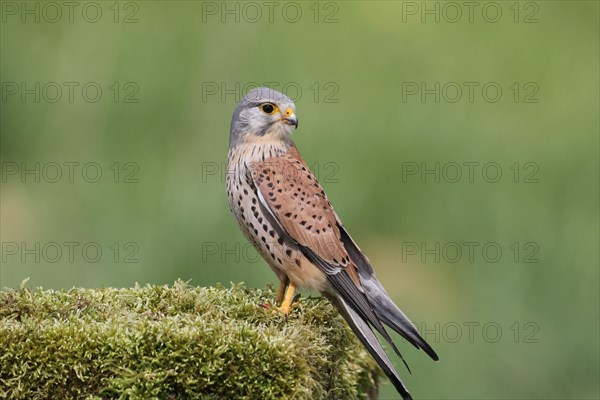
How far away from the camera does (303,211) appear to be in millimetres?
3959

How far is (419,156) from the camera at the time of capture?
600cm

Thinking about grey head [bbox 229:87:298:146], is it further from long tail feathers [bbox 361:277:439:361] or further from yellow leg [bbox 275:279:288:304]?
long tail feathers [bbox 361:277:439:361]

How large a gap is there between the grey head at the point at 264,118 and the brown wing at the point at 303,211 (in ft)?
0.61

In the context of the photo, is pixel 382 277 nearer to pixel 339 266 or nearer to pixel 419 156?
pixel 419 156

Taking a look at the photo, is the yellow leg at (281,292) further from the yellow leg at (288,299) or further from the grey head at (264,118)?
the grey head at (264,118)

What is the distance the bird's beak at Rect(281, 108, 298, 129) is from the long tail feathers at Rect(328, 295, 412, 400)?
80cm

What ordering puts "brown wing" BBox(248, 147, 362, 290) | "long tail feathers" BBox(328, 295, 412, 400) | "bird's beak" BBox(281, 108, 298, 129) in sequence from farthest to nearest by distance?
"bird's beak" BBox(281, 108, 298, 129) < "brown wing" BBox(248, 147, 362, 290) < "long tail feathers" BBox(328, 295, 412, 400)

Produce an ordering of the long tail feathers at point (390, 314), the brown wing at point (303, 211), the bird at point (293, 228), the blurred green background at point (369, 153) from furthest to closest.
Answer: the blurred green background at point (369, 153), the brown wing at point (303, 211), the bird at point (293, 228), the long tail feathers at point (390, 314)

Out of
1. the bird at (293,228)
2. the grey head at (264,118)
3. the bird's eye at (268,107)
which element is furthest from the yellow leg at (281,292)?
the bird's eye at (268,107)

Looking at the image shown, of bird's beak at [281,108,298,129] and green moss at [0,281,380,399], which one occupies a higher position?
bird's beak at [281,108,298,129]

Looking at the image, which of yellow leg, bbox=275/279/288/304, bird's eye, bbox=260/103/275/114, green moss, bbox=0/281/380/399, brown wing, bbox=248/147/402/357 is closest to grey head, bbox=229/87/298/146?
bird's eye, bbox=260/103/275/114

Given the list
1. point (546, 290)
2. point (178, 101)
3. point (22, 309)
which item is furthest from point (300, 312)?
point (178, 101)

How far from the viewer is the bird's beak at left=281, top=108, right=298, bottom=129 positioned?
423 centimetres

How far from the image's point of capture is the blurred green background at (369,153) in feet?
17.7
